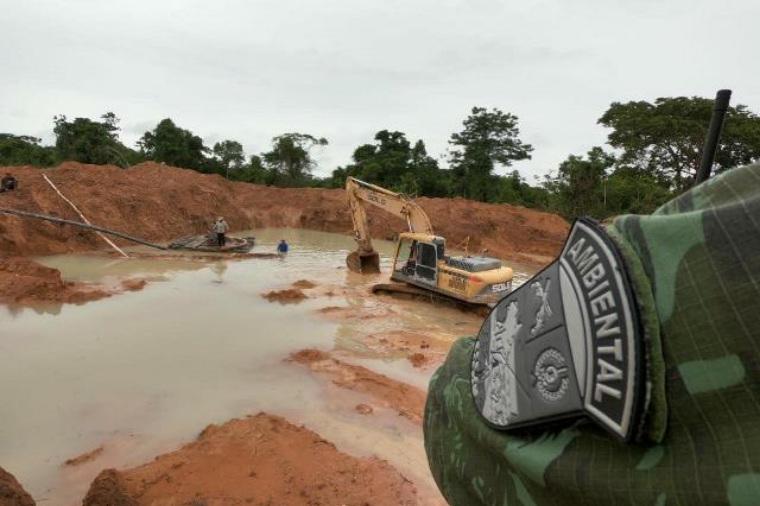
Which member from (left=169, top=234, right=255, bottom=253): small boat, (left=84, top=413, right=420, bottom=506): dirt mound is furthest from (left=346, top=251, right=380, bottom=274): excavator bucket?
(left=84, top=413, right=420, bottom=506): dirt mound

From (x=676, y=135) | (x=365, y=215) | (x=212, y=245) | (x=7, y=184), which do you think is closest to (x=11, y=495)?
(x=365, y=215)

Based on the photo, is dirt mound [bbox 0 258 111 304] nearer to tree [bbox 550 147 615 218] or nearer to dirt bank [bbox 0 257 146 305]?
dirt bank [bbox 0 257 146 305]

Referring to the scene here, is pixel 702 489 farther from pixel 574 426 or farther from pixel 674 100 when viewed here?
pixel 674 100

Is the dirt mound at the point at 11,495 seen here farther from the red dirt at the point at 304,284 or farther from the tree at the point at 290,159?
the tree at the point at 290,159

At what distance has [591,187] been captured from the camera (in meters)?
19.9

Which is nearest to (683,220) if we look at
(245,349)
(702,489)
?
(702,489)

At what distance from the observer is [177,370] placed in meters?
7.27

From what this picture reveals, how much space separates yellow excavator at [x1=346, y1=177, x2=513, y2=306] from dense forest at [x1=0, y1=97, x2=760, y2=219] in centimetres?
102

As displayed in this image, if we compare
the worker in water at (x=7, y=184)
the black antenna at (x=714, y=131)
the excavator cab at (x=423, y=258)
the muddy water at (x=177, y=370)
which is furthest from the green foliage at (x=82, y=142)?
the black antenna at (x=714, y=131)

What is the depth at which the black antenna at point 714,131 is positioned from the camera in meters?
1.18

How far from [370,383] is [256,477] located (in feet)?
9.67

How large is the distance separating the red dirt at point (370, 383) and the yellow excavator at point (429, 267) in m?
3.59

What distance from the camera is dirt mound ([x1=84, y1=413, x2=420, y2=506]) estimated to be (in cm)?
392

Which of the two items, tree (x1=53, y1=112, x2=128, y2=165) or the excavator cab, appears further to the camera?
tree (x1=53, y1=112, x2=128, y2=165)
